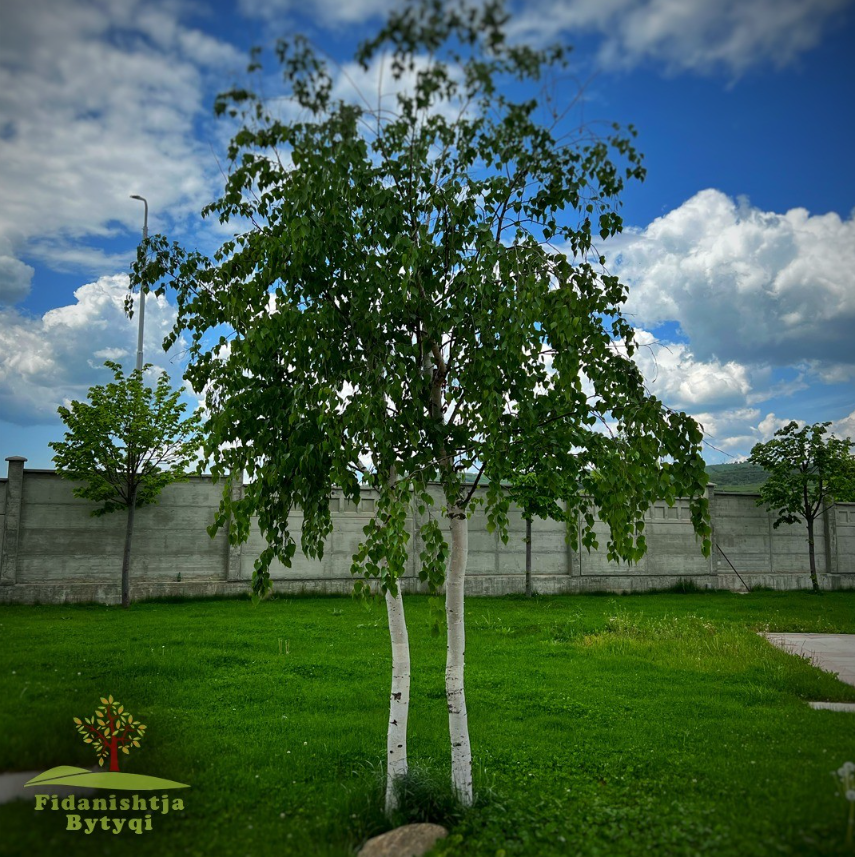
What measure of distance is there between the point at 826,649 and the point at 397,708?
9.61 m

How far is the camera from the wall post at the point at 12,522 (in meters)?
14.8

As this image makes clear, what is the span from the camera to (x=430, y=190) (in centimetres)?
499

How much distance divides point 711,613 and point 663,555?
19.6 ft

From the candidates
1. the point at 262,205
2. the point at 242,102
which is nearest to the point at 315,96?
the point at 242,102

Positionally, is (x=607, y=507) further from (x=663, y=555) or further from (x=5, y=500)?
(x=663, y=555)

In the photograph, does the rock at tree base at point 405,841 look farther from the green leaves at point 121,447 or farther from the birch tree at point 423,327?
the green leaves at point 121,447

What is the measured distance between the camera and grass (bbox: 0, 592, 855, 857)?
15.0ft

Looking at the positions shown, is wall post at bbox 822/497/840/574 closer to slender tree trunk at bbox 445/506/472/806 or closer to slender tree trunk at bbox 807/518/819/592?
slender tree trunk at bbox 807/518/819/592

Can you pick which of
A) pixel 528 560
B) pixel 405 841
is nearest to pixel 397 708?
pixel 405 841

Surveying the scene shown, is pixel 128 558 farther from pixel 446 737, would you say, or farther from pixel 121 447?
pixel 446 737

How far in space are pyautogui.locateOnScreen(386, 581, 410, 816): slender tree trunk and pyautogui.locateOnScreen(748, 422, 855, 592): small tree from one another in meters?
20.5

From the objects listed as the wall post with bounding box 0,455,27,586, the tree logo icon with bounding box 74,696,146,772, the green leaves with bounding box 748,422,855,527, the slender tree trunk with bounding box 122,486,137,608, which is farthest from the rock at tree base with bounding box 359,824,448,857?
the green leaves with bounding box 748,422,855,527

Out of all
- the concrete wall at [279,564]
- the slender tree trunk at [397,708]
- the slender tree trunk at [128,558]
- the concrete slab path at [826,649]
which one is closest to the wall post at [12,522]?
the concrete wall at [279,564]

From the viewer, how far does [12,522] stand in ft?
49.1
